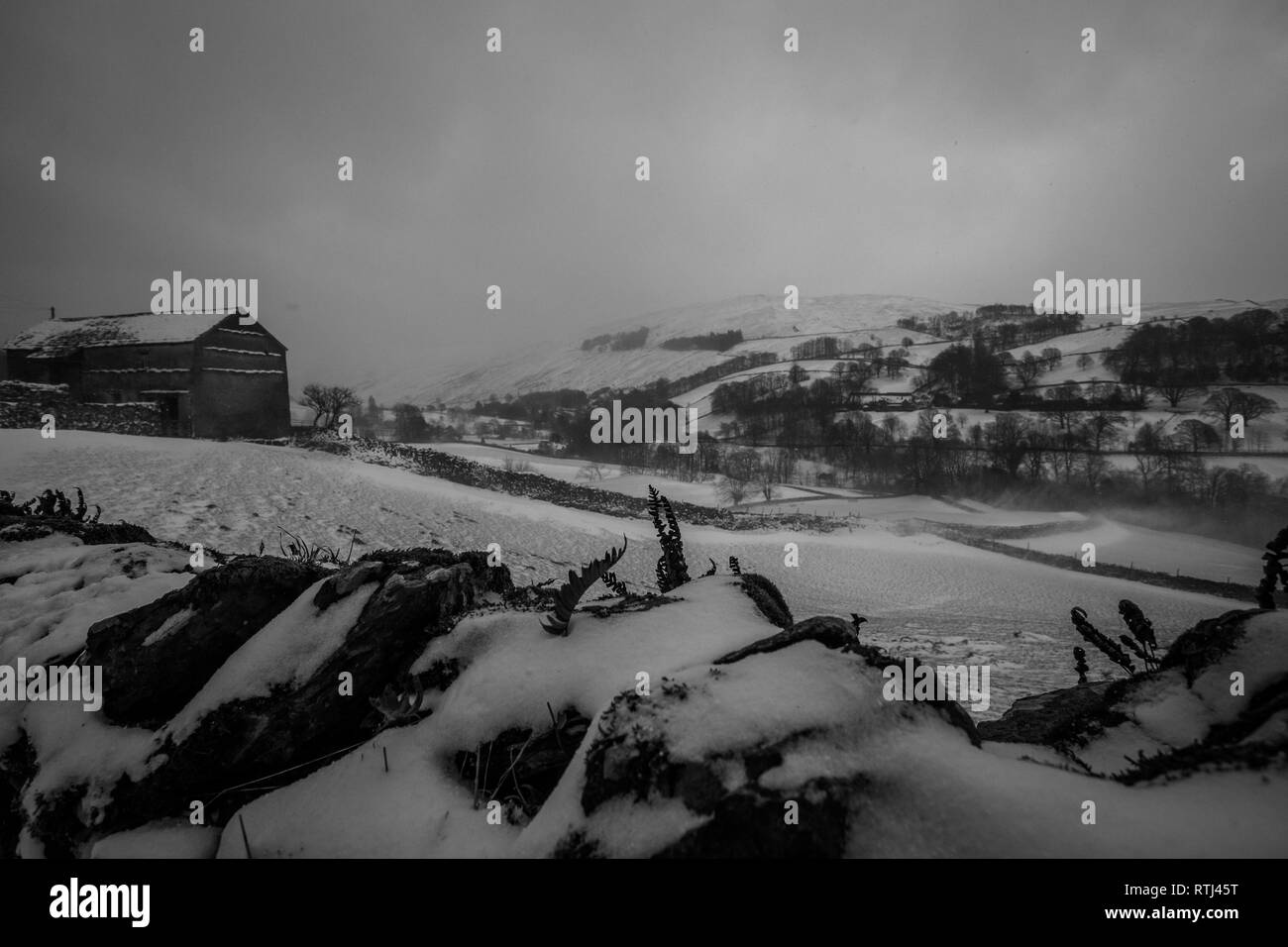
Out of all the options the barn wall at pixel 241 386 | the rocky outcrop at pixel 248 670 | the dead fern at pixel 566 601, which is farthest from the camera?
the barn wall at pixel 241 386

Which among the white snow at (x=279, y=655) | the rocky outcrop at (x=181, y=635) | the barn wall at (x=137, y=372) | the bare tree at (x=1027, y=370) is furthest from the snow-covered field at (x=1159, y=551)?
the barn wall at (x=137, y=372)

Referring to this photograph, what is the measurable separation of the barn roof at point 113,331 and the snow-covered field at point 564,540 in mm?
12389

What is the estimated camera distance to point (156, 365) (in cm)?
2183

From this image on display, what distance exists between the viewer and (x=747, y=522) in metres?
15.0

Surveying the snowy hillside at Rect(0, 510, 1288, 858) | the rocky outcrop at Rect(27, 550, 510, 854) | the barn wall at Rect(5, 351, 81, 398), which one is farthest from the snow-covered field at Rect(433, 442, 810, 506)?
the barn wall at Rect(5, 351, 81, 398)

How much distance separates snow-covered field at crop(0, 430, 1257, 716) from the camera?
8.94 meters

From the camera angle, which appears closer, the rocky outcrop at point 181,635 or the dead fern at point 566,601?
the dead fern at point 566,601

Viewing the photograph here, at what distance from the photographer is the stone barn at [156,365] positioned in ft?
70.9

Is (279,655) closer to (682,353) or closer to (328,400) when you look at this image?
(328,400)

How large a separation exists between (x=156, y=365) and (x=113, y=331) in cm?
358

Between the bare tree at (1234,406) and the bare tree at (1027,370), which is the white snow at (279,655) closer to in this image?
the bare tree at (1234,406)
